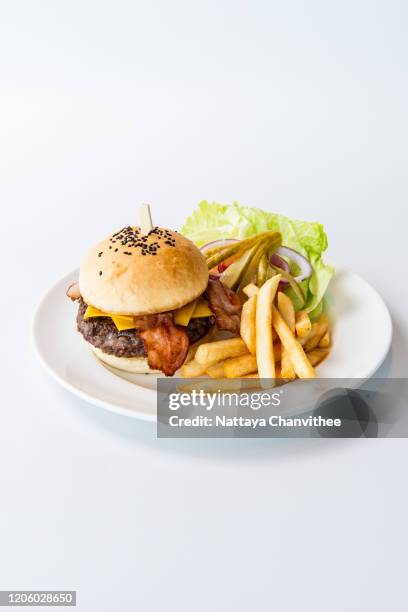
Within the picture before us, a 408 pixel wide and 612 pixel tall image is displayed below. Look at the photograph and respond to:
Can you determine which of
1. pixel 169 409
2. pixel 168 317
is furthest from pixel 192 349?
pixel 169 409

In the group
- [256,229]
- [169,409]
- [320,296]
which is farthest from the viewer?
[256,229]

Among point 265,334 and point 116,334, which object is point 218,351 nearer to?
point 265,334

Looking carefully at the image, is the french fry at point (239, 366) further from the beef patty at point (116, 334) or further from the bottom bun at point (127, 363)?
the bottom bun at point (127, 363)

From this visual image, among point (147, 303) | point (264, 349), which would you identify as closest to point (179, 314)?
point (147, 303)

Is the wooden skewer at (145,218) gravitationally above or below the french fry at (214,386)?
above

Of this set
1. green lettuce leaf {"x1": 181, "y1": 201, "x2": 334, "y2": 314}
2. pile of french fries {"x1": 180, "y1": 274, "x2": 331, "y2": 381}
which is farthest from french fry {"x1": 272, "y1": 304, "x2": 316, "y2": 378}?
green lettuce leaf {"x1": 181, "y1": 201, "x2": 334, "y2": 314}

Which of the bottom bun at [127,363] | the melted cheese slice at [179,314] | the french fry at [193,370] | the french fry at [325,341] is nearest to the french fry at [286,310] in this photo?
the french fry at [325,341]

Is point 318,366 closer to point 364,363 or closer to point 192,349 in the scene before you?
point 364,363

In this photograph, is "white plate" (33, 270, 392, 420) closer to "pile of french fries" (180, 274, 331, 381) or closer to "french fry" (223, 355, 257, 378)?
"pile of french fries" (180, 274, 331, 381)
